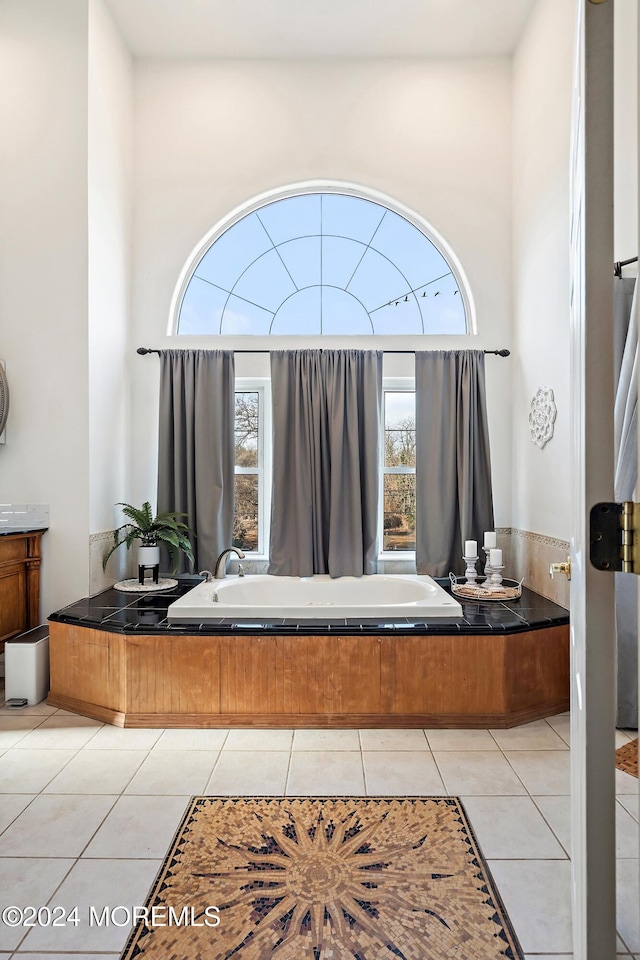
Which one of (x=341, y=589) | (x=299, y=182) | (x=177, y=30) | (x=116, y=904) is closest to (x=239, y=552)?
(x=341, y=589)

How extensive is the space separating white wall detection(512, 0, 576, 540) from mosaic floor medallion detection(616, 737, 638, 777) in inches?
41.0

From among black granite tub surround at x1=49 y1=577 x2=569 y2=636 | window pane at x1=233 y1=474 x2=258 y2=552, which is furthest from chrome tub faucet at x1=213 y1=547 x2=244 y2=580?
black granite tub surround at x1=49 y1=577 x2=569 y2=636

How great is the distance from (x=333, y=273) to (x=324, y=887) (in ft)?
A: 11.7

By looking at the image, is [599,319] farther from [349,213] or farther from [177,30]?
[177,30]

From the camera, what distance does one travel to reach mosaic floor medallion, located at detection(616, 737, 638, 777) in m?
2.26

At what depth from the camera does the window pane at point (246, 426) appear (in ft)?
13.8

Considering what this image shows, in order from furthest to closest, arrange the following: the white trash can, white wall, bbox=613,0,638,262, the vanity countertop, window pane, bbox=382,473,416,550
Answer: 1. window pane, bbox=382,473,416,550
2. the vanity countertop
3. the white trash can
4. white wall, bbox=613,0,638,262

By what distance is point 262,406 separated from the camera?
4.21 metres

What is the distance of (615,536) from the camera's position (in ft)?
2.85

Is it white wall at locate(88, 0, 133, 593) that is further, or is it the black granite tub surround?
white wall at locate(88, 0, 133, 593)

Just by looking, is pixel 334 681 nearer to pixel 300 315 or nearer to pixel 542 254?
pixel 300 315

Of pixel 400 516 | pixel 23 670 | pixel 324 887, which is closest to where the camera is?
pixel 324 887

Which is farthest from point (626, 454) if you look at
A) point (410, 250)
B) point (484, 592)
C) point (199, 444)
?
point (199, 444)

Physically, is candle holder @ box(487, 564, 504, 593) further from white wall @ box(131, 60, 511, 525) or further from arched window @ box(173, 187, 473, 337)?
arched window @ box(173, 187, 473, 337)
